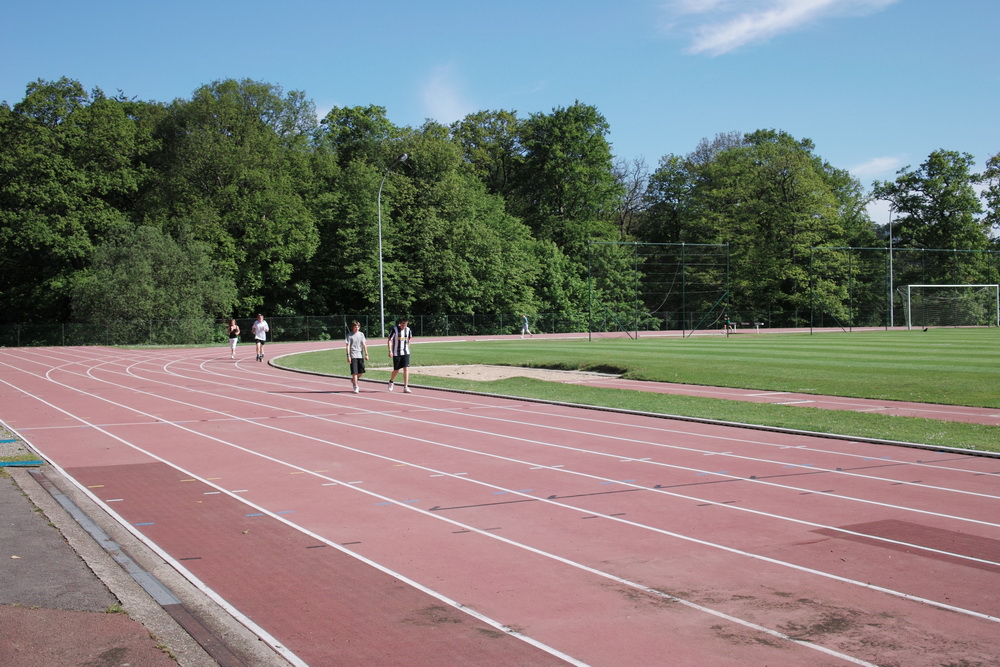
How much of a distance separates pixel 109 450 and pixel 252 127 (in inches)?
2083

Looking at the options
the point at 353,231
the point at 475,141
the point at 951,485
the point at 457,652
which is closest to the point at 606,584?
the point at 457,652

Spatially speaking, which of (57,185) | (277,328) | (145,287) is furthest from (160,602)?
(57,185)

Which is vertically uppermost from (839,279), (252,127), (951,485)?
(252,127)

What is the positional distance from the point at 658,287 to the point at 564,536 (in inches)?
2088

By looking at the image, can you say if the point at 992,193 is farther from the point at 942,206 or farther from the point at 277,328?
the point at 277,328

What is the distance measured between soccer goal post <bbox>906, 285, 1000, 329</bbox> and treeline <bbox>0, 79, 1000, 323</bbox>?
29.0 feet

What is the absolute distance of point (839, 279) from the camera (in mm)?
72125

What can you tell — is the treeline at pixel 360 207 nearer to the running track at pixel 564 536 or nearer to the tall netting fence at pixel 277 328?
the tall netting fence at pixel 277 328

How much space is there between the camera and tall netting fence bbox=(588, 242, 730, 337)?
59500 millimetres

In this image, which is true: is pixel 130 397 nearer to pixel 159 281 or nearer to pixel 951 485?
pixel 951 485

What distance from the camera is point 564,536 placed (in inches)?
311

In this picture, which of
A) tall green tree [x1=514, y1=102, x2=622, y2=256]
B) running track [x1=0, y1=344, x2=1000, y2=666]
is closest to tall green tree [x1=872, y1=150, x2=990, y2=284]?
tall green tree [x1=514, y1=102, x2=622, y2=256]

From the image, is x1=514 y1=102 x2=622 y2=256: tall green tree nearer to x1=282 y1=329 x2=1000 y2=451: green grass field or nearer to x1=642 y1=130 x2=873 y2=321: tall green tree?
x1=642 y1=130 x2=873 y2=321: tall green tree

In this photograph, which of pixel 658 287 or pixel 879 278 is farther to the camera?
pixel 879 278
